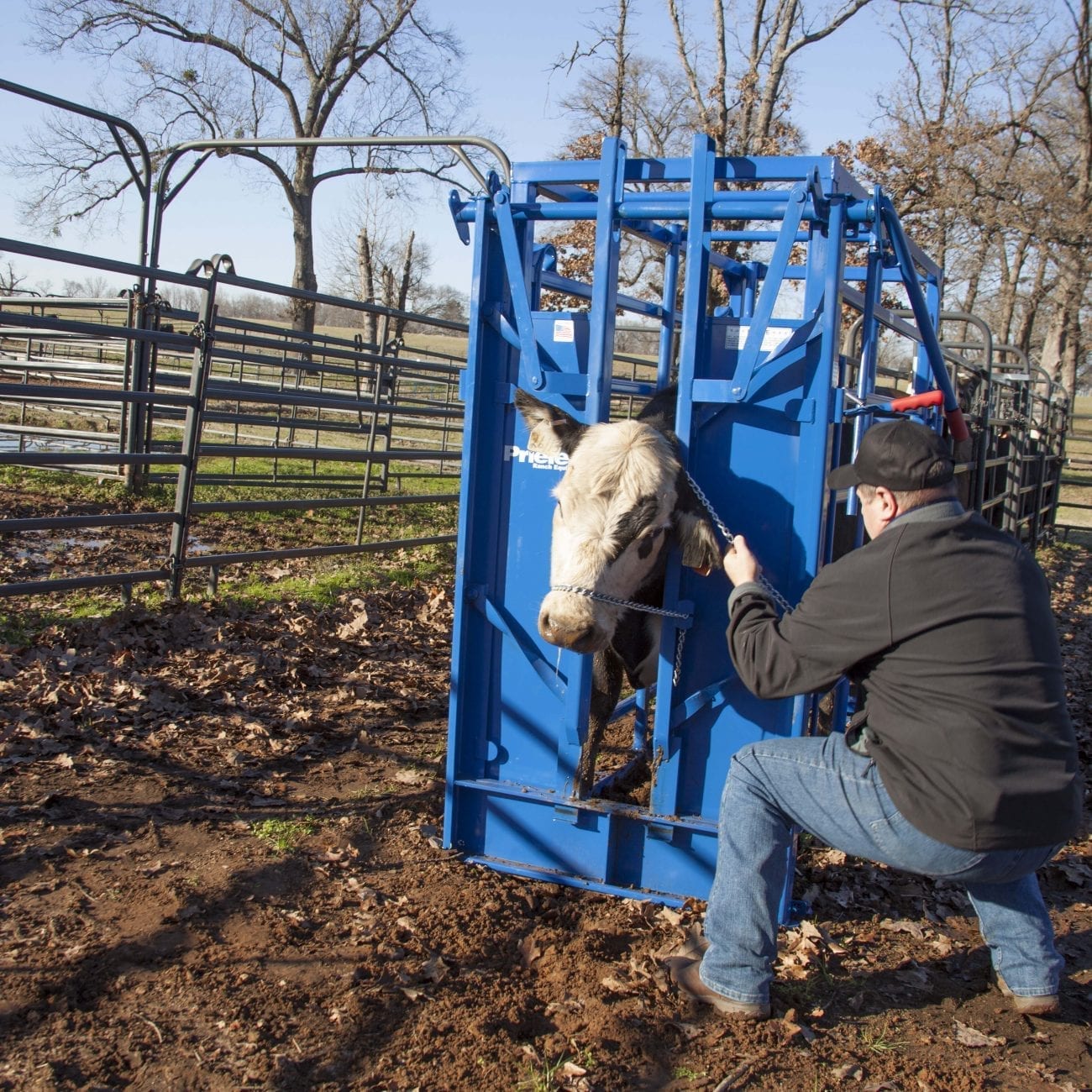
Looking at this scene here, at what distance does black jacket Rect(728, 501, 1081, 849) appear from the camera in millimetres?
2742

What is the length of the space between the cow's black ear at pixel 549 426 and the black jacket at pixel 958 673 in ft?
4.34

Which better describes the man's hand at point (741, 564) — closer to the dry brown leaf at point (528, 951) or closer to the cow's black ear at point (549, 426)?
the cow's black ear at point (549, 426)

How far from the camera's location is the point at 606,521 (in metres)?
3.76

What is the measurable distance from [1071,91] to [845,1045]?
92.1 feet

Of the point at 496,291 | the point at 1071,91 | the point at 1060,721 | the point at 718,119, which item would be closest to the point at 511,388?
the point at 496,291

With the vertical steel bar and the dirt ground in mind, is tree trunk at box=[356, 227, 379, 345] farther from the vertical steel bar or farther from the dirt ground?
the dirt ground

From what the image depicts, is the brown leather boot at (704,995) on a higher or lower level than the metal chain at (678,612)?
lower

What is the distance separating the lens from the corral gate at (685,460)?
3.69 meters

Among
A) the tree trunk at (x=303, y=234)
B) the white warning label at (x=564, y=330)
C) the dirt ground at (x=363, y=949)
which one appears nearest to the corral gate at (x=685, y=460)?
the white warning label at (x=564, y=330)

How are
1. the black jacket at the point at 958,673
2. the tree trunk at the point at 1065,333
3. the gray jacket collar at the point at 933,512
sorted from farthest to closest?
the tree trunk at the point at 1065,333, the gray jacket collar at the point at 933,512, the black jacket at the point at 958,673

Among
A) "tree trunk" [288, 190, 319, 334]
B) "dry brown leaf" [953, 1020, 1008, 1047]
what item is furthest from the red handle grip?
"tree trunk" [288, 190, 319, 334]

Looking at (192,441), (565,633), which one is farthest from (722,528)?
(192,441)

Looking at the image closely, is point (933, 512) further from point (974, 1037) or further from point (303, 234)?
point (303, 234)

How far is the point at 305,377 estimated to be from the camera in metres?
21.6
